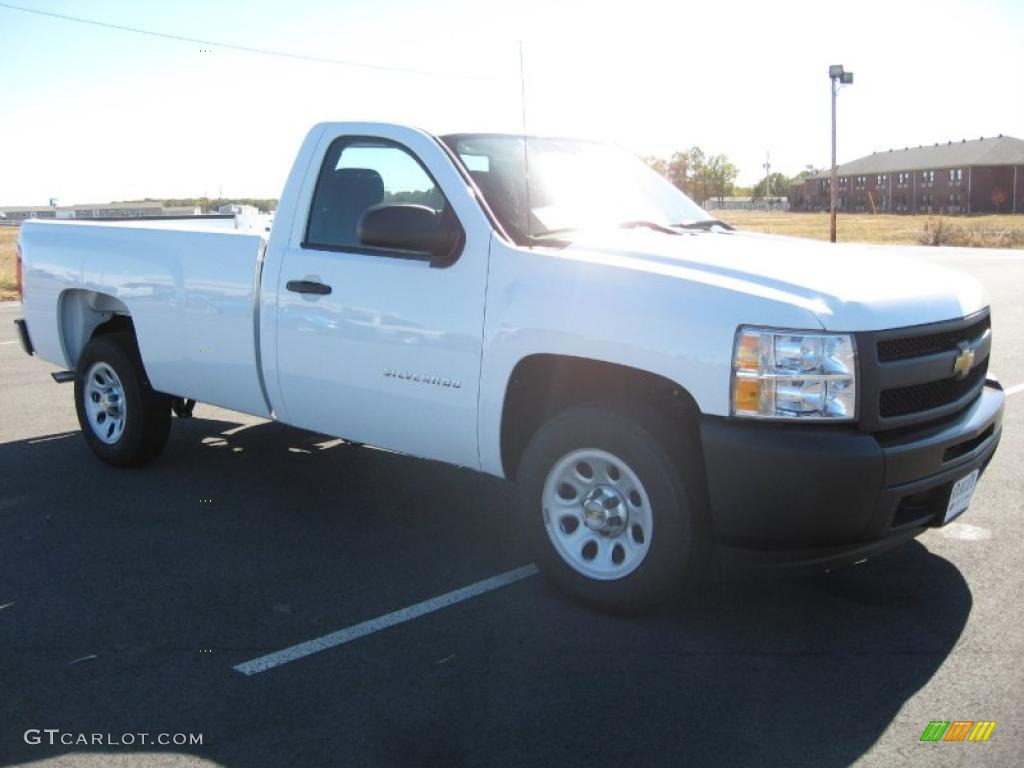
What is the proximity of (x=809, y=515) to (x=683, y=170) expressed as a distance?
86.0 meters

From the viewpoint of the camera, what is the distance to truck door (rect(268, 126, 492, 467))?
4.74 metres

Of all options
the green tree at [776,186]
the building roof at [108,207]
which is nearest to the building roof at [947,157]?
the green tree at [776,186]

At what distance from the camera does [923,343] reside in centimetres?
413

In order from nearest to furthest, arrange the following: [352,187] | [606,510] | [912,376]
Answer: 1. [912,376]
2. [606,510]
3. [352,187]

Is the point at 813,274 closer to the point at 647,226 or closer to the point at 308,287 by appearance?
the point at 647,226

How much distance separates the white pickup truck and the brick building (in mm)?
96739

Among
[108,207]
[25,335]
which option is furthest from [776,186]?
[25,335]

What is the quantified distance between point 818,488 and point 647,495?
688 millimetres

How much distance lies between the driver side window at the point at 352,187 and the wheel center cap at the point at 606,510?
1796 mm

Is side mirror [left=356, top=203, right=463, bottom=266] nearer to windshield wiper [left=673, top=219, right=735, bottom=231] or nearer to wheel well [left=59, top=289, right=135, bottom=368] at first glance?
windshield wiper [left=673, top=219, right=735, bottom=231]

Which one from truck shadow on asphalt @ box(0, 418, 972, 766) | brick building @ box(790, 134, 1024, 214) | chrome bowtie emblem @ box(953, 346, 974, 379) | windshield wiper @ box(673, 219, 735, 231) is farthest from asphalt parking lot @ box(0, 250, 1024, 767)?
brick building @ box(790, 134, 1024, 214)

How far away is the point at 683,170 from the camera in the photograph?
285 feet

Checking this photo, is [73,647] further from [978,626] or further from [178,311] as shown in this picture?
[978,626]

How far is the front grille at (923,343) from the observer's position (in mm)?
3941
